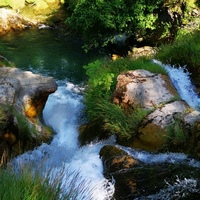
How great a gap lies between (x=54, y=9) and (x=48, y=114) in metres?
11.8

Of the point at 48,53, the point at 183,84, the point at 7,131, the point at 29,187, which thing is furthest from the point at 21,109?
the point at 48,53

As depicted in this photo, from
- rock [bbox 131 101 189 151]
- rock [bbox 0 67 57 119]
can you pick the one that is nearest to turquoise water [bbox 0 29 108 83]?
rock [bbox 0 67 57 119]

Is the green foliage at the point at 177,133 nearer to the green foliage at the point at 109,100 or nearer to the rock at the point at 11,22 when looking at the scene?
the green foliage at the point at 109,100

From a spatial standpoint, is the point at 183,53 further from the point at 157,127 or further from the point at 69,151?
the point at 69,151

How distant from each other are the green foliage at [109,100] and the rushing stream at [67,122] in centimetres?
37

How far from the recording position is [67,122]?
8.82 meters

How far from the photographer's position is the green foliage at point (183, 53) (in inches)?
338

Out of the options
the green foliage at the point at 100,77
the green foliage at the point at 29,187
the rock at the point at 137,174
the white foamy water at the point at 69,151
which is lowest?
the white foamy water at the point at 69,151

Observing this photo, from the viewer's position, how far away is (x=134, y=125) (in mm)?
6688

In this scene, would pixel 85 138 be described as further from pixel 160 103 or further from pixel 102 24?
pixel 102 24

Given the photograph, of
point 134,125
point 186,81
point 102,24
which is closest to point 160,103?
point 134,125

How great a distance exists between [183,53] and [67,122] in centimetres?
337

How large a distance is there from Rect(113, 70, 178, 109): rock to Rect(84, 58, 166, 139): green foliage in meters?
0.22

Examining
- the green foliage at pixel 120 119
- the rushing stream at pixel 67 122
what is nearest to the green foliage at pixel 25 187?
the rushing stream at pixel 67 122
